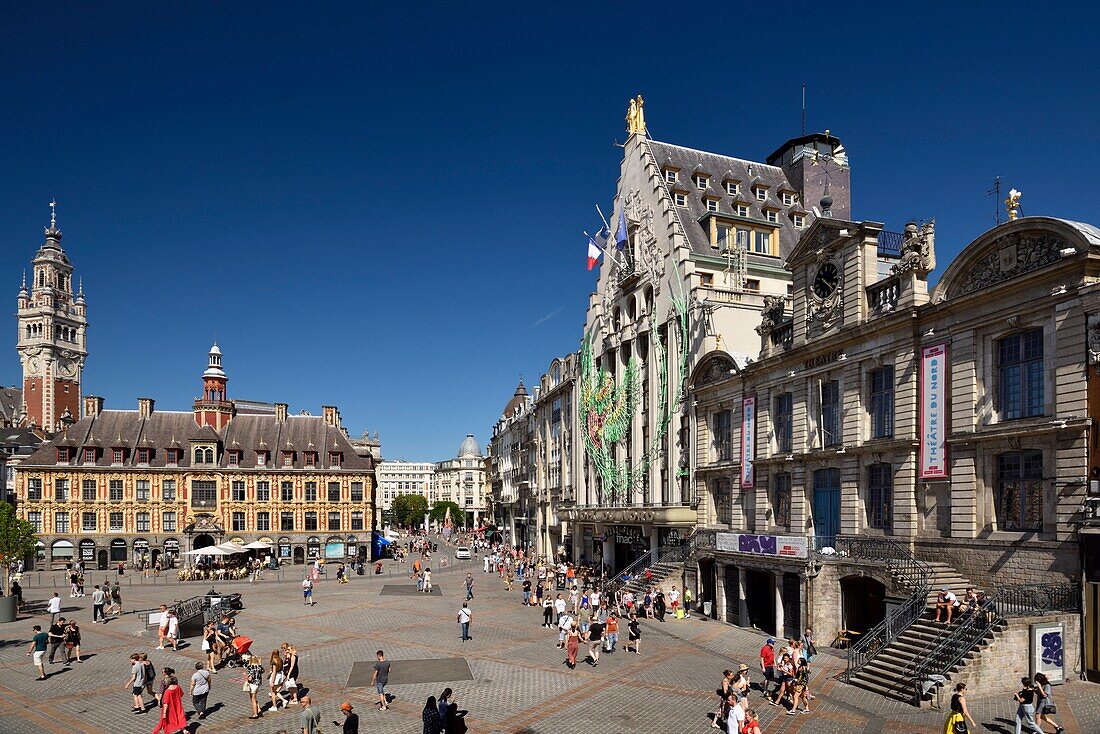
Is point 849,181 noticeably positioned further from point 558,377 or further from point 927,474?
point 927,474

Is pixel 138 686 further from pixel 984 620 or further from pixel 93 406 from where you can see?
pixel 93 406

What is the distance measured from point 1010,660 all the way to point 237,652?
24.0m

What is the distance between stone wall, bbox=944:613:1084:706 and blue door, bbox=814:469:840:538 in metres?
11.2

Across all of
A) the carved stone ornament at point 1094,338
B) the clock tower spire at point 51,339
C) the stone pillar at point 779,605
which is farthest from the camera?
the clock tower spire at point 51,339

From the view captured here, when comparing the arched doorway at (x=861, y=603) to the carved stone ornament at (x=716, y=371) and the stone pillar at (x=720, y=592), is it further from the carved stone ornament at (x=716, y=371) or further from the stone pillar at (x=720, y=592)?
the carved stone ornament at (x=716, y=371)

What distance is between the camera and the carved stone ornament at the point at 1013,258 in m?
24.1

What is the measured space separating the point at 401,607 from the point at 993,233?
32626 millimetres

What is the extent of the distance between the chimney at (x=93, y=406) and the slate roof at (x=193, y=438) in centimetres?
44

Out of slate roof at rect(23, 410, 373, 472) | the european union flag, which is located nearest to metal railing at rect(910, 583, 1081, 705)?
the european union flag

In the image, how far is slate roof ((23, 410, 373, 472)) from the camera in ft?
240

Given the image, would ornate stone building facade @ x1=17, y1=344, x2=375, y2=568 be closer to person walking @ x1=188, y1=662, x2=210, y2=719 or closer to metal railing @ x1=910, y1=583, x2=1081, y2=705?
person walking @ x1=188, y1=662, x2=210, y2=719

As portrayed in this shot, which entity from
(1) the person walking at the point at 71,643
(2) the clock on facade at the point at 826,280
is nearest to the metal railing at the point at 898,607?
(2) the clock on facade at the point at 826,280

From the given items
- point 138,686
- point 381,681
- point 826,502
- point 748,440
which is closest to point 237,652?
point 138,686

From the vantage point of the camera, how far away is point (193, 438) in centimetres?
7531
